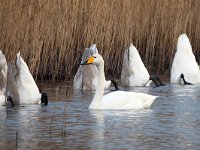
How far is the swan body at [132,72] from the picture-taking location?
15453 millimetres

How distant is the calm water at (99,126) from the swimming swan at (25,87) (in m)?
0.26

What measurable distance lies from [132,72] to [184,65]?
1234 mm

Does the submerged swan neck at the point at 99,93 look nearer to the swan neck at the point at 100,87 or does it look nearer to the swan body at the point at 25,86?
the swan neck at the point at 100,87

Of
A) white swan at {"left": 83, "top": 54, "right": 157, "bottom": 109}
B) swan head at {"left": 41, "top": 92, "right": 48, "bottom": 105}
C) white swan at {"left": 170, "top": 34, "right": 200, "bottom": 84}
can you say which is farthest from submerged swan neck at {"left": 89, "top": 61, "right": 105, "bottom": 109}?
white swan at {"left": 170, "top": 34, "right": 200, "bottom": 84}

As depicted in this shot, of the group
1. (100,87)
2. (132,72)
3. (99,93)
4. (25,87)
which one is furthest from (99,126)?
(132,72)

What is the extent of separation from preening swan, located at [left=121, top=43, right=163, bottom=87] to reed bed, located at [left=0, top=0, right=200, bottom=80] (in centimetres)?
57

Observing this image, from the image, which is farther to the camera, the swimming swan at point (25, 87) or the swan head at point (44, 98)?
the swimming swan at point (25, 87)

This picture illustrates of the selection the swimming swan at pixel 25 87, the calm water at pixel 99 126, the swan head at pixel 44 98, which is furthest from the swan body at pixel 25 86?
the calm water at pixel 99 126

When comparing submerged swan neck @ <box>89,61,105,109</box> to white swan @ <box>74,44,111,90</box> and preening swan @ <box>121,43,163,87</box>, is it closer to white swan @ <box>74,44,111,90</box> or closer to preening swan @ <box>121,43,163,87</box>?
white swan @ <box>74,44,111,90</box>

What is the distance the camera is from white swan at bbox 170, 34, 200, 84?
15.9 meters

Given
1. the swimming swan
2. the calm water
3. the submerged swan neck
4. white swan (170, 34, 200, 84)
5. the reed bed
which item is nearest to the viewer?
the calm water

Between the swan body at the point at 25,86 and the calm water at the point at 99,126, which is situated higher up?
the swan body at the point at 25,86

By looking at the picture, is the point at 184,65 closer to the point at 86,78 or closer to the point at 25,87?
the point at 86,78

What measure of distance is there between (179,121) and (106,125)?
98 cm
